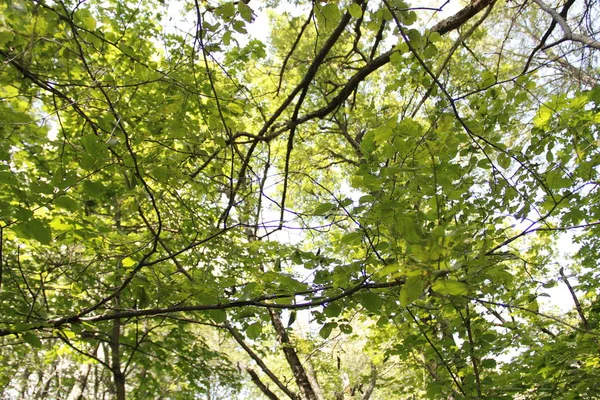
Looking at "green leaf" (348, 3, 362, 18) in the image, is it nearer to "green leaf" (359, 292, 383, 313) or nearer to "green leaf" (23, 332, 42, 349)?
"green leaf" (359, 292, 383, 313)

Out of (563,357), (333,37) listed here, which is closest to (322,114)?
(333,37)

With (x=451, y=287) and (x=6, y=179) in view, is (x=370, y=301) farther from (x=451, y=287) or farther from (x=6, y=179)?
(x=6, y=179)

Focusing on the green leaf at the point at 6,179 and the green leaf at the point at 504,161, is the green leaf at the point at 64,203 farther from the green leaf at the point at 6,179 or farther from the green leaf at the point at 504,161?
the green leaf at the point at 504,161

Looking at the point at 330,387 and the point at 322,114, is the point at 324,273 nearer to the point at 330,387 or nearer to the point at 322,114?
the point at 322,114

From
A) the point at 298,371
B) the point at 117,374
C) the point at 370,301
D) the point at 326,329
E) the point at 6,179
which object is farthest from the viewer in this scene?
the point at 298,371

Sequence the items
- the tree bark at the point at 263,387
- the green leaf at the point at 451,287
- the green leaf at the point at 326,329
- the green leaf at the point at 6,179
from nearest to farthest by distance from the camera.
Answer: the green leaf at the point at 451,287
the green leaf at the point at 6,179
the green leaf at the point at 326,329
the tree bark at the point at 263,387

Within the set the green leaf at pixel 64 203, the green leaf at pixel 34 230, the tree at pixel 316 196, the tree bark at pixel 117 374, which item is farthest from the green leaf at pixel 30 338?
the tree bark at pixel 117 374

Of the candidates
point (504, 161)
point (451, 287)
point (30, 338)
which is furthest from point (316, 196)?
point (30, 338)

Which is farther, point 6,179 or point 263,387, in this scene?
point 263,387

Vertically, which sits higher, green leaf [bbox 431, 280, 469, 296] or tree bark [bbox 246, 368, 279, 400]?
tree bark [bbox 246, 368, 279, 400]

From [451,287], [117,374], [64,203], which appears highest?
[117,374]

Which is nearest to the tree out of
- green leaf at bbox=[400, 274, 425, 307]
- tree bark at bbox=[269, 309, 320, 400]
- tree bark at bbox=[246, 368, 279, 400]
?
green leaf at bbox=[400, 274, 425, 307]

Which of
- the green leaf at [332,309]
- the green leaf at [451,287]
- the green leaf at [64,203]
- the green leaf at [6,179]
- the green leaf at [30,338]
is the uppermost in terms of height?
the green leaf at [6,179]

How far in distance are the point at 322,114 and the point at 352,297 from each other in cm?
163
